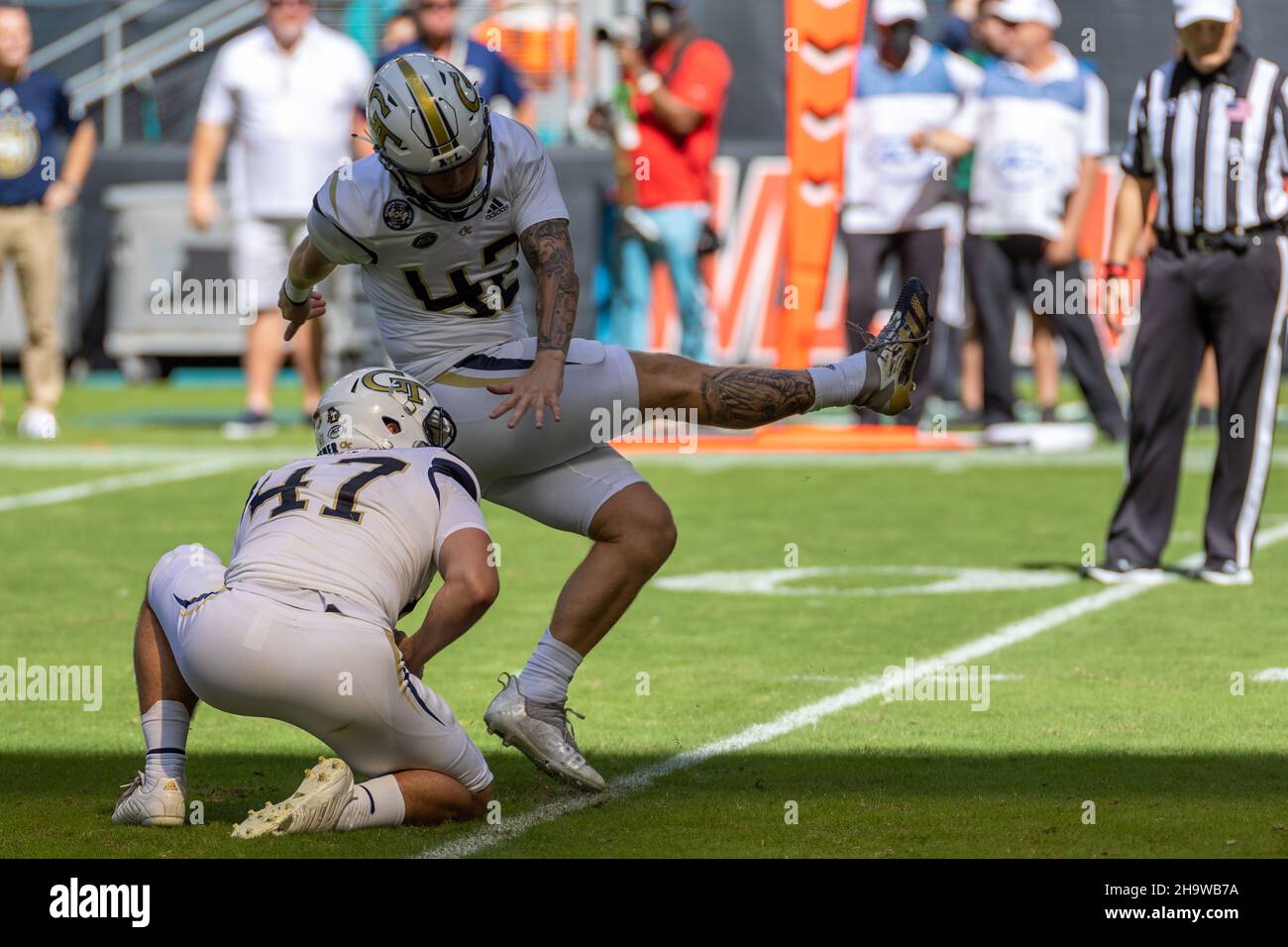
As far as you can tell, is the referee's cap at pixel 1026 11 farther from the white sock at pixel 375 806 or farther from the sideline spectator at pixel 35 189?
the white sock at pixel 375 806

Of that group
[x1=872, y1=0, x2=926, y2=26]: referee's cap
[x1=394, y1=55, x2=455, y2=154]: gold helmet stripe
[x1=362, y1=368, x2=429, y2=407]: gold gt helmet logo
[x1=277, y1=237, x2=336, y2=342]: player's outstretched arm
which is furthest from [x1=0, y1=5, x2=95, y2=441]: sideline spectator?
[x1=362, y1=368, x2=429, y2=407]: gold gt helmet logo

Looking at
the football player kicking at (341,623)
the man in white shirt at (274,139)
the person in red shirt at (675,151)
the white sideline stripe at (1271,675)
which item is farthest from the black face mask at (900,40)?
the football player kicking at (341,623)

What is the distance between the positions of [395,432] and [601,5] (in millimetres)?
17632

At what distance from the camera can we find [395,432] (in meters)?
5.66

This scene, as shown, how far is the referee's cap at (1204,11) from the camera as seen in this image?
9289 mm

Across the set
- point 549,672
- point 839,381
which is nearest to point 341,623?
point 549,672

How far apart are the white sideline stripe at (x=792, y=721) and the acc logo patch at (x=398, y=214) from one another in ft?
5.33

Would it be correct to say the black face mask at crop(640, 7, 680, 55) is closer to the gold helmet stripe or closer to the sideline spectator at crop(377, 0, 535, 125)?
the sideline spectator at crop(377, 0, 535, 125)

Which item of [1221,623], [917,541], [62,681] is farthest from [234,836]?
[917,541]

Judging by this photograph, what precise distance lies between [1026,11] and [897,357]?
8.42 metres

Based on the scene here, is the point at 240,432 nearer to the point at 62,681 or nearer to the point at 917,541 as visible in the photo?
the point at 917,541

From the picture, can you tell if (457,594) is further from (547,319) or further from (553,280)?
(553,280)
